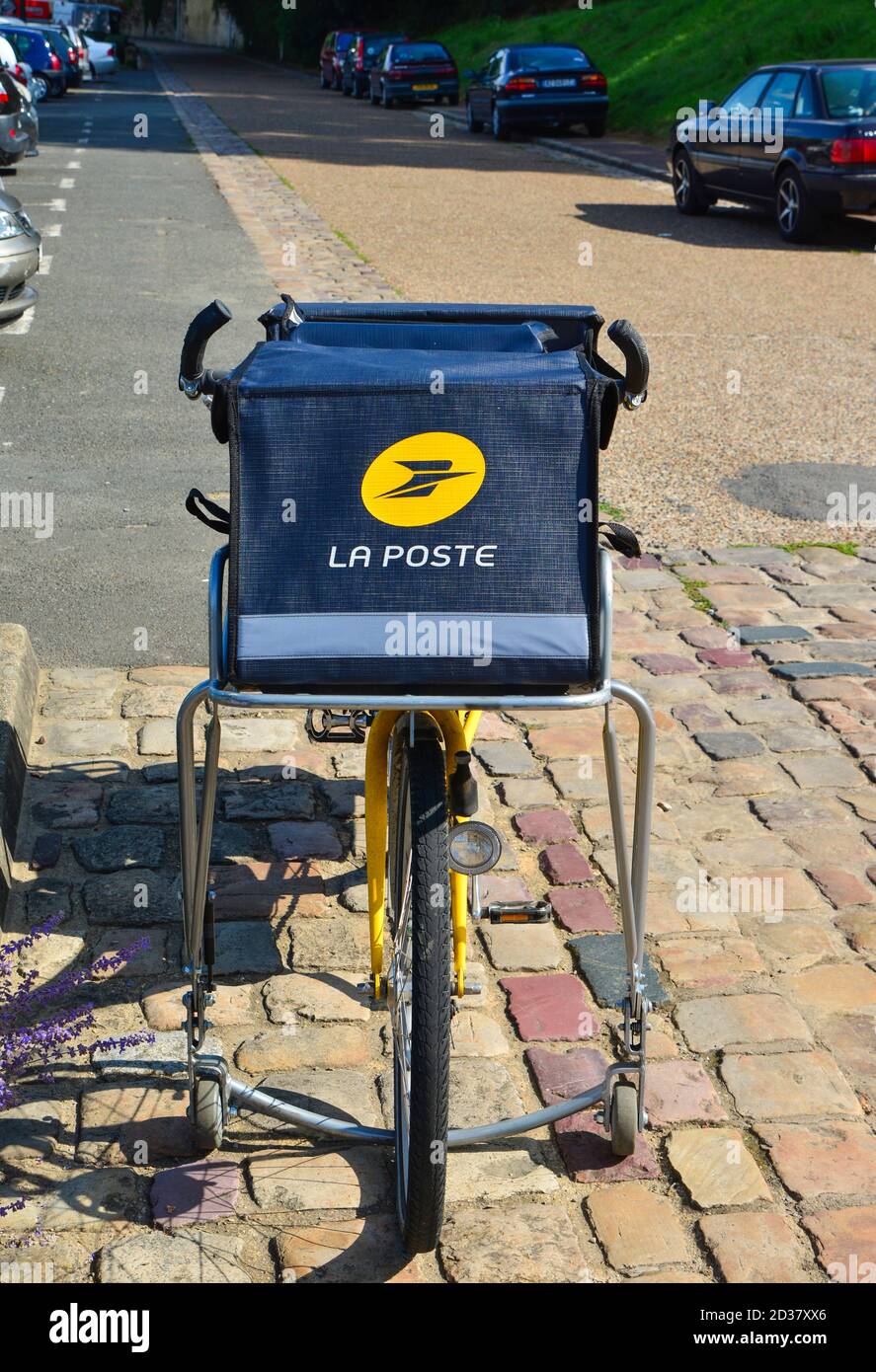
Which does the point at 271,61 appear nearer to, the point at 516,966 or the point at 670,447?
the point at 670,447

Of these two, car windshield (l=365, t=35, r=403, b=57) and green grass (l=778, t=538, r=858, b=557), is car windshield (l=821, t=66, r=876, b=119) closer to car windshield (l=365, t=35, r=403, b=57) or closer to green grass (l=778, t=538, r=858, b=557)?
green grass (l=778, t=538, r=858, b=557)

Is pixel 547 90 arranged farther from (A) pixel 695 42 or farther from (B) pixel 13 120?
(B) pixel 13 120

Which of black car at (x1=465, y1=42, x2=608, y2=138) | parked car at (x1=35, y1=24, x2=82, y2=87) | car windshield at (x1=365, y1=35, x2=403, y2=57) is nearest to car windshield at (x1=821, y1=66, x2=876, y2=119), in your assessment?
black car at (x1=465, y1=42, x2=608, y2=138)

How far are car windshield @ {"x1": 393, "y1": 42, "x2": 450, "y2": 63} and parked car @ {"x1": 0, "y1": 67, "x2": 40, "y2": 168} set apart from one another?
19440mm

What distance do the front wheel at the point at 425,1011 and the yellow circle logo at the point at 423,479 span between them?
1.67 feet

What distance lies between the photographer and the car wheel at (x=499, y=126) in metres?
30.1

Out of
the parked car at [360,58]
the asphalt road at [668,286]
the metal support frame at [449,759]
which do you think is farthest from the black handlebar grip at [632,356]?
the parked car at [360,58]

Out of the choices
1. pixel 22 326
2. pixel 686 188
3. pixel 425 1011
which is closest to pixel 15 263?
pixel 22 326

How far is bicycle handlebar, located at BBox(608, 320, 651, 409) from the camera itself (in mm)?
3039

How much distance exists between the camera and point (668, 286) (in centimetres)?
1448

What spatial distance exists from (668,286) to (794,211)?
3594 mm

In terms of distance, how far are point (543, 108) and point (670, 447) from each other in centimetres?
2230

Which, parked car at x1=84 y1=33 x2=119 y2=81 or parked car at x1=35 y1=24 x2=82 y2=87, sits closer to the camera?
parked car at x1=35 y1=24 x2=82 y2=87

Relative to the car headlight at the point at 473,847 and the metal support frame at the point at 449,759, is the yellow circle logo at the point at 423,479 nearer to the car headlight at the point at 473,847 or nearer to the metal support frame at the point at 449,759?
the metal support frame at the point at 449,759
